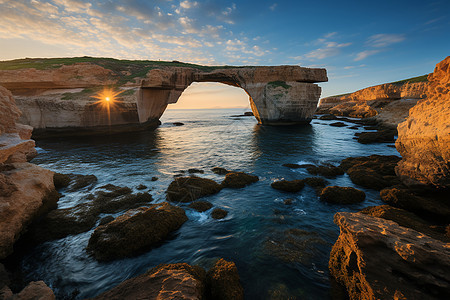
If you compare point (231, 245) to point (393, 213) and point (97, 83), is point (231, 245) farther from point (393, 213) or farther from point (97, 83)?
point (97, 83)

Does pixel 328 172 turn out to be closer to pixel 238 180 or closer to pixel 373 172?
pixel 373 172

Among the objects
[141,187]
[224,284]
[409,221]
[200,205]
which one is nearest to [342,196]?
[409,221]

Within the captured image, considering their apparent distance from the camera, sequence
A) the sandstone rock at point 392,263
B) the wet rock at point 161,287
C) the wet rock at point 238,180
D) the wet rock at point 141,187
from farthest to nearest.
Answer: the wet rock at point 238,180 → the wet rock at point 141,187 → the wet rock at point 161,287 → the sandstone rock at point 392,263

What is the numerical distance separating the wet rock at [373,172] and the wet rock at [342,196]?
1.69 metres

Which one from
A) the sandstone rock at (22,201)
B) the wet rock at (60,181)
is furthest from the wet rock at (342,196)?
the wet rock at (60,181)

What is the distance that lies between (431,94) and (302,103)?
24.3 m

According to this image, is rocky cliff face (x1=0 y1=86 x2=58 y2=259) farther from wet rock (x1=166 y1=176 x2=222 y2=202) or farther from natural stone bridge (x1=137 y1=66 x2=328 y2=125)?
natural stone bridge (x1=137 y1=66 x2=328 y2=125)

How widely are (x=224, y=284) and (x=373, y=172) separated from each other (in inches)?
407

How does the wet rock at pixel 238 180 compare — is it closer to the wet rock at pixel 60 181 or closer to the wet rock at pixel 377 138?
the wet rock at pixel 60 181

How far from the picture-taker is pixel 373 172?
1009 cm

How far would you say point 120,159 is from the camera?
1468 cm

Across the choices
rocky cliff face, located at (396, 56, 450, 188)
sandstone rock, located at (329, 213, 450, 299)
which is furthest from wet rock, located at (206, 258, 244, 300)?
rocky cliff face, located at (396, 56, 450, 188)

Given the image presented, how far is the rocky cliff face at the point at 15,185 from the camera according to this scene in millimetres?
4988

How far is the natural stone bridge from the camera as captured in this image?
29812 mm
